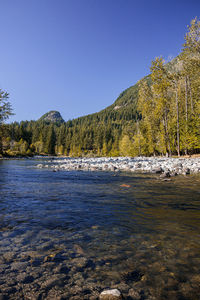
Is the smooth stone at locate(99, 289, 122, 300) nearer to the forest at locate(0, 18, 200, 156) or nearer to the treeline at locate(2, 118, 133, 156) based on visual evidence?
the forest at locate(0, 18, 200, 156)

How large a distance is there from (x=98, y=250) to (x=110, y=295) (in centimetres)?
82

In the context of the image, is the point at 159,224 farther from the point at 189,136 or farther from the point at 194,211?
the point at 189,136

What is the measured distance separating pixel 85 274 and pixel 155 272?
738mm

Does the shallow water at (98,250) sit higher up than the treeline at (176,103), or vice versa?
the treeline at (176,103)

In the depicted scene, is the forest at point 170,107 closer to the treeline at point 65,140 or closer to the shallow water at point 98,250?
the shallow water at point 98,250

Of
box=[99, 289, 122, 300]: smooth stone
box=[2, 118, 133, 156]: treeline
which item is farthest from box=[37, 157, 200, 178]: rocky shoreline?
box=[2, 118, 133, 156]: treeline

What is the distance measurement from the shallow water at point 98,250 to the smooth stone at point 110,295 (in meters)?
0.09

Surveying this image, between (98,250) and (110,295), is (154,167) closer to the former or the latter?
(98,250)

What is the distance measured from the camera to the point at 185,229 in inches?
120

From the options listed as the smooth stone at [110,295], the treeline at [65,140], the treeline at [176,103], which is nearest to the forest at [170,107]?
the treeline at [176,103]

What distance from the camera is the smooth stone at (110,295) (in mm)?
1519

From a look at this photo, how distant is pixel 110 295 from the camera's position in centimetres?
154

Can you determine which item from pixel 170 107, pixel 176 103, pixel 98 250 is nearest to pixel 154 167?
pixel 98 250

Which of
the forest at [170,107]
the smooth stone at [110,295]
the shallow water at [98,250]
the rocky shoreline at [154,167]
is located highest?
the forest at [170,107]
